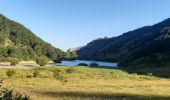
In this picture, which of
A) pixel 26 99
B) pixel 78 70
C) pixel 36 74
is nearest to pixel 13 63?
pixel 78 70

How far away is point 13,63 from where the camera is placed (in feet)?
650

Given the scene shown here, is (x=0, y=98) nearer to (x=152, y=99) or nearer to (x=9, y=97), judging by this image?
(x=9, y=97)

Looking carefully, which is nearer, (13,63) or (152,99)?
(152,99)

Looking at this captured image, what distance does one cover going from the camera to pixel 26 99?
63.3 ft

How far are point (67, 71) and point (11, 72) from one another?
103ft

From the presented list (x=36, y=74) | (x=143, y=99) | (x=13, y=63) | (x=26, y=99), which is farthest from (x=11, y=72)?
(x=13, y=63)

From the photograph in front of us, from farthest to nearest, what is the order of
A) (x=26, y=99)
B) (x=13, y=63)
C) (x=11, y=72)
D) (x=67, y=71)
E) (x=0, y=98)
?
(x=13, y=63) < (x=67, y=71) < (x=11, y=72) < (x=26, y=99) < (x=0, y=98)

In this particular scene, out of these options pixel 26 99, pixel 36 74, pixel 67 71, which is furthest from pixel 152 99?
pixel 67 71

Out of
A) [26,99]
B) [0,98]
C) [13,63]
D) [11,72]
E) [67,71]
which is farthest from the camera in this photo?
[13,63]

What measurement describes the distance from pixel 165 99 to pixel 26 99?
2165 centimetres

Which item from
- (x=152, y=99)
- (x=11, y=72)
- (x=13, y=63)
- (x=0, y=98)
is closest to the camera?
(x=0, y=98)

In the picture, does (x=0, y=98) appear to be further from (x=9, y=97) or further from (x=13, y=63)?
(x=13, y=63)

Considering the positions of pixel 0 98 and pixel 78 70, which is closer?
pixel 0 98

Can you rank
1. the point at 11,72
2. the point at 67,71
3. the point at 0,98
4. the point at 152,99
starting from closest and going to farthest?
the point at 0,98
the point at 152,99
the point at 11,72
the point at 67,71
